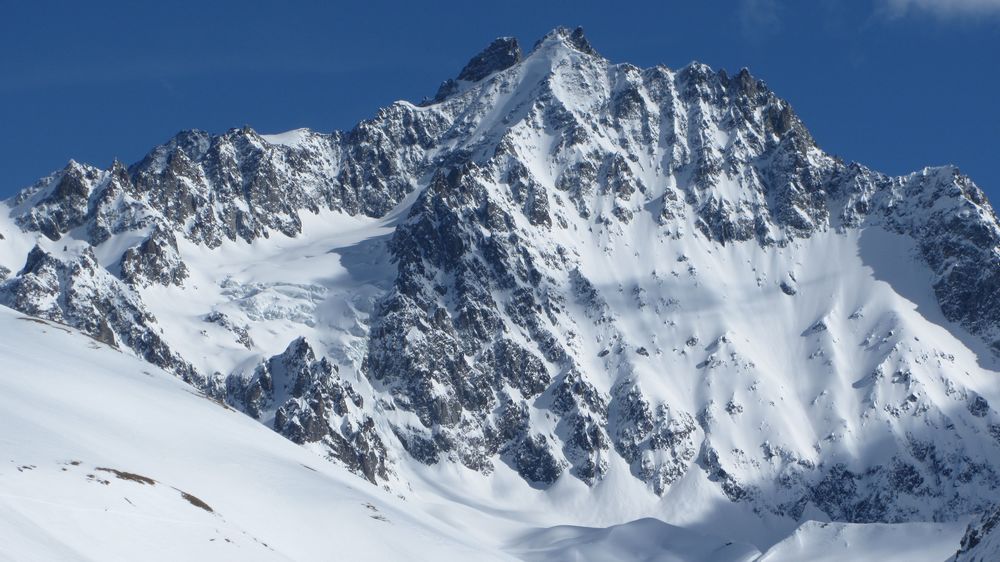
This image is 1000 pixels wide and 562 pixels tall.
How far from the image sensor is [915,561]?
139625 mm

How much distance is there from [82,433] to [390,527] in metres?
22.4

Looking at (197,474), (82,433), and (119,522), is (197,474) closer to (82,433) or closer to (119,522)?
(82,433)

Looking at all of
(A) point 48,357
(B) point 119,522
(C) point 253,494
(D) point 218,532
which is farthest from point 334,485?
(B) point 119,522

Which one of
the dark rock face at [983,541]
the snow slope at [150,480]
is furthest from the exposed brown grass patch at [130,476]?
the dark rock face at [983,541]

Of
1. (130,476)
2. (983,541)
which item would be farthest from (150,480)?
(983,541)

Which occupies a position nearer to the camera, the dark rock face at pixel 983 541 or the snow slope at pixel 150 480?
the dark rock face at pixel 983 541

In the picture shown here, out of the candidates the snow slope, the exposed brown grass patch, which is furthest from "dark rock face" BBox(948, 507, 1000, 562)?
the exposed brown grass patch

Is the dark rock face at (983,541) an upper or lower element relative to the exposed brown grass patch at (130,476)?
upper

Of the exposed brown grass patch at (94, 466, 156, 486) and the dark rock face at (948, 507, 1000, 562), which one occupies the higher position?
the dark rock face at (948, 507, 1000, 562)

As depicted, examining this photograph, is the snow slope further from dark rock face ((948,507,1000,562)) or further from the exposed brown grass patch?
dark rock face ((948,507,1000,562))

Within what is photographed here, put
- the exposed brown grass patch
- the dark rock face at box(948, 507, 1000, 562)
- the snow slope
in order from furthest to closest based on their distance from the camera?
the exposed brown grass patch
the snow slope
the dark rock face at box(948, 507, 1000, 562)

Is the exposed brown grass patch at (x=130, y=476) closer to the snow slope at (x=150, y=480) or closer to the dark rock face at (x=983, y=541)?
the snow slope at (x=150, y=480)

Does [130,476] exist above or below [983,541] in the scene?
below

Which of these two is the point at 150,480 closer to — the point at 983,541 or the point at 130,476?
the point at 130,476
